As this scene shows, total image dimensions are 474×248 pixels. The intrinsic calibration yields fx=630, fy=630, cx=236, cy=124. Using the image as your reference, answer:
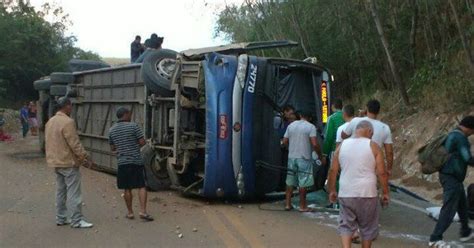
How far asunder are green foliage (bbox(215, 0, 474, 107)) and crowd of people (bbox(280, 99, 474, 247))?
6.29 metres

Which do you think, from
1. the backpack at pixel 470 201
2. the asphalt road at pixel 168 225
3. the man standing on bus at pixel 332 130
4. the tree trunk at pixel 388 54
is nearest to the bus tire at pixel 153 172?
the asphalt road at pixel 168 225

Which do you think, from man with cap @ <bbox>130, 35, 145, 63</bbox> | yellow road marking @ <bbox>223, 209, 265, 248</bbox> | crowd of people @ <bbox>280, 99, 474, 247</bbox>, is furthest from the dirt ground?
man with cap @ <bbox>130, 35, 145, 63</bbox>

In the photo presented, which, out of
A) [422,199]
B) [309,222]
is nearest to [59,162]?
[309,222]

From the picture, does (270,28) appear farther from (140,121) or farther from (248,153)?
(248,153)

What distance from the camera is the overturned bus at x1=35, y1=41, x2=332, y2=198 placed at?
9.42m

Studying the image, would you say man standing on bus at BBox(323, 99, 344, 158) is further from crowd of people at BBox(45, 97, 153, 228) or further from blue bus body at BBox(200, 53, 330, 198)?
crowd of people at BBox(45, 97, 153, 228)

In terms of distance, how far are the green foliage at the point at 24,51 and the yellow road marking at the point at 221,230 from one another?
3128 centimetres

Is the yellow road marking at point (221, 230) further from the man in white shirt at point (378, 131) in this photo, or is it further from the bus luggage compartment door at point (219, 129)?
the man in white shirt at point (378, 131)

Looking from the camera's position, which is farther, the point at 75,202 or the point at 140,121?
the point at 140,121

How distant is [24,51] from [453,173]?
38087 millimetres

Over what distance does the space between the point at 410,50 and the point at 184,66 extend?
35.5 ft

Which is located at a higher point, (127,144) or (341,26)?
(341,26)

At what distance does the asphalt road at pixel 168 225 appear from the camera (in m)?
7.32

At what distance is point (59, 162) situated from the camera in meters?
8.09
